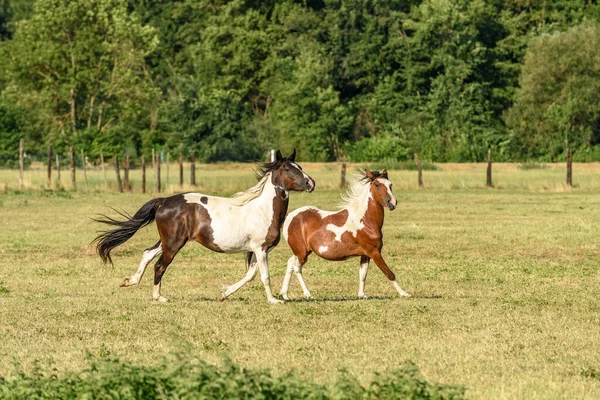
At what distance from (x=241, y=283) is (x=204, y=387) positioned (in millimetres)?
7692

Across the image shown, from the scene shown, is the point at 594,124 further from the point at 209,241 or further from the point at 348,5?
the point at 209,241

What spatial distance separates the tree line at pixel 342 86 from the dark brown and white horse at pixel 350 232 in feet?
212

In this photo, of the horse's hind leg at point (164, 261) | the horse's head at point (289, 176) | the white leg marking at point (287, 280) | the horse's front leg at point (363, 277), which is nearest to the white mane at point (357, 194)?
the horse's front leg at point (363, 277)

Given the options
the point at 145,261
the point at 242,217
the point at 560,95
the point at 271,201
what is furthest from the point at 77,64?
the point at 242,217

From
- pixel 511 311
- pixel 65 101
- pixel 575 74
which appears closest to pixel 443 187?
pixel 575 74

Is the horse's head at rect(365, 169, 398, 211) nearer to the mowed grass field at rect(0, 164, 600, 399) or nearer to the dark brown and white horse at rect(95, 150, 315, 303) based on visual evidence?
the dark brown and white horse at rect(95, 150, 315, 303)

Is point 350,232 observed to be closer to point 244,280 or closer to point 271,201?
point 271,201

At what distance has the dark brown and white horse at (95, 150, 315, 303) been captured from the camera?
16.8m

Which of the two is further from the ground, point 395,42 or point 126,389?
point 395,42

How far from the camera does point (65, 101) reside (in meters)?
94.3

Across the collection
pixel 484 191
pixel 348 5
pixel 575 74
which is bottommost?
pixel 484 191

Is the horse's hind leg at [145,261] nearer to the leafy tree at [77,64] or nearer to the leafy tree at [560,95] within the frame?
the leafy tree at [560,95]

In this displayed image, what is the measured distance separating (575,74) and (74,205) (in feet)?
157

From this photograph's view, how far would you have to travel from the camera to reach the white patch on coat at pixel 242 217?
16781mm
